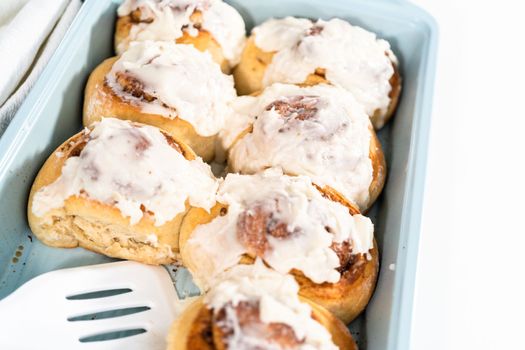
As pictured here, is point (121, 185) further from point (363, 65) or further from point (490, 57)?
point (490, 57)

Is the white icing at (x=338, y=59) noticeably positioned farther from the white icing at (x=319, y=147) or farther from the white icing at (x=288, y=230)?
the white icing at (x=288, y=230)

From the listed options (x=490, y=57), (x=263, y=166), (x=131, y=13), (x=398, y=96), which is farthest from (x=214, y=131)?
(x=490, y=57)

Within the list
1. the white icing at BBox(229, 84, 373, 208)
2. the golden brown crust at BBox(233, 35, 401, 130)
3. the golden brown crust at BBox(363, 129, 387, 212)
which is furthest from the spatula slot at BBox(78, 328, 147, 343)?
the golden brown crust at BBox(233, 35, 401, 130)

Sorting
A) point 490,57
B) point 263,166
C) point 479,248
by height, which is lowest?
point 479,248

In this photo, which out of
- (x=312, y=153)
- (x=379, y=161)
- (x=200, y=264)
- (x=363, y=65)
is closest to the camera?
(x=200, y=264)

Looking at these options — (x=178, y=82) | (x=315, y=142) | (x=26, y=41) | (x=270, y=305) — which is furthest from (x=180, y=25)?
(x=270, y=305)
